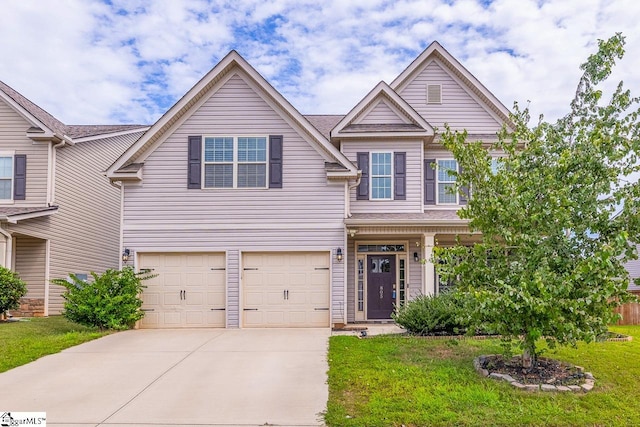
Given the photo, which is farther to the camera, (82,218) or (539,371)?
(82,218)

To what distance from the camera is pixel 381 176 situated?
15969 millimetres

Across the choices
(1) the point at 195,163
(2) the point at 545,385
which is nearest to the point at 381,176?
(1) the point at 195,163

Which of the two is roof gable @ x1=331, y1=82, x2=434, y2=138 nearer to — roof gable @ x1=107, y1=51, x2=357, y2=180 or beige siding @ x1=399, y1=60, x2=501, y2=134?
beige siding @ x1=399, y1=60, x2=501, y2=134

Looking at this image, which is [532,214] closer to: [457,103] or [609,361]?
[609,361]

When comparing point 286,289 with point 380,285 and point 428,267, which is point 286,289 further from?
point 428,267

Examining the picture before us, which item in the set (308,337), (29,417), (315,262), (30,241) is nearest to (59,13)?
(30,241)

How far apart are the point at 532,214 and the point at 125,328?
1011cm

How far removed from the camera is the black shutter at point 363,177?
15883mm

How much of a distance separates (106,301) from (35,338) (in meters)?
1.70

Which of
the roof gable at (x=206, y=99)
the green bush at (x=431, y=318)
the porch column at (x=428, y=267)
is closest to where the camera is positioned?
the green bush at (x=431, y=318)

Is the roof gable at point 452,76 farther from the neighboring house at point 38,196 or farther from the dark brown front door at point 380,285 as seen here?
the neighboring house at point 38,196

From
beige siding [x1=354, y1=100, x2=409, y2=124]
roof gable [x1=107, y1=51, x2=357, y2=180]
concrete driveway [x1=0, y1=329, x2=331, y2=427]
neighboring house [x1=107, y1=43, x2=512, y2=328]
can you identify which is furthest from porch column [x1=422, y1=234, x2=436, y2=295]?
concrete driveway [x1=0, y1=329, x2=331, y2=427]

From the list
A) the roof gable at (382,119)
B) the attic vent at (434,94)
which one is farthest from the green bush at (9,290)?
the attic vent at (434,94)

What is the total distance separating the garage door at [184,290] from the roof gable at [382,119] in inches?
209
